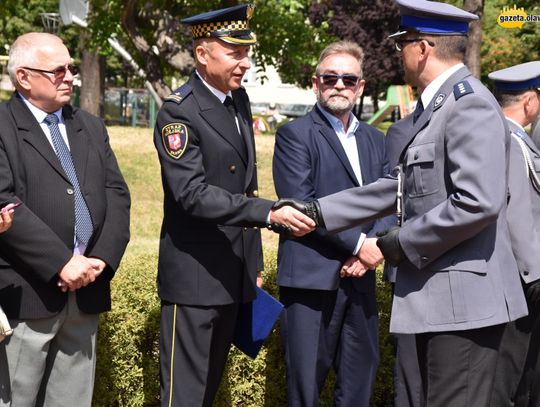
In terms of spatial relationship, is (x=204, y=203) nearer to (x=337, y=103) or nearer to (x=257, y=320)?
(x=257, y=320)

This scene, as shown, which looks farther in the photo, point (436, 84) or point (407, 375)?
point (407, 375)

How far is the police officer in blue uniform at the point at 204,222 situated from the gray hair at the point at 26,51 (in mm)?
650

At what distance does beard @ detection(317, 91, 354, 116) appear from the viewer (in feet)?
16.8

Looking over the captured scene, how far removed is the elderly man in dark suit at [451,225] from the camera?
3479 millimetres

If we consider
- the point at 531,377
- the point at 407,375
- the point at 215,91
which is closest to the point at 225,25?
the point at 215,91

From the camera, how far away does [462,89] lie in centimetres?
359

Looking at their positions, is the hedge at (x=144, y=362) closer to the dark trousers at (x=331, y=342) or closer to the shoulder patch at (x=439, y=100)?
the dark trousers at (x=331, y=342)

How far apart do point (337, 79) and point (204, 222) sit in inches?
48.1

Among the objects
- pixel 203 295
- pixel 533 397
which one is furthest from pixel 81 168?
pixel 533 397

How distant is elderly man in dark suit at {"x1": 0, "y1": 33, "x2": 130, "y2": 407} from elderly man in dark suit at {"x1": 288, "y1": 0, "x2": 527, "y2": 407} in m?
1.41

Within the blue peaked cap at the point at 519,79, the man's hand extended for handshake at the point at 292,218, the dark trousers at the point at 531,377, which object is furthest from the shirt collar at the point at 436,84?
the dark trousers at the point at 531,377

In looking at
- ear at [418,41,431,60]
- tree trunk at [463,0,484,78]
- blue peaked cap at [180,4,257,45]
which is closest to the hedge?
blue peaked cap at [180,4,257,45]

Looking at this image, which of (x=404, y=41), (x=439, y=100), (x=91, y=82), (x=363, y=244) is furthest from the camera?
(x=91, y=82)

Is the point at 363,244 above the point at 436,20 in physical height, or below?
below
